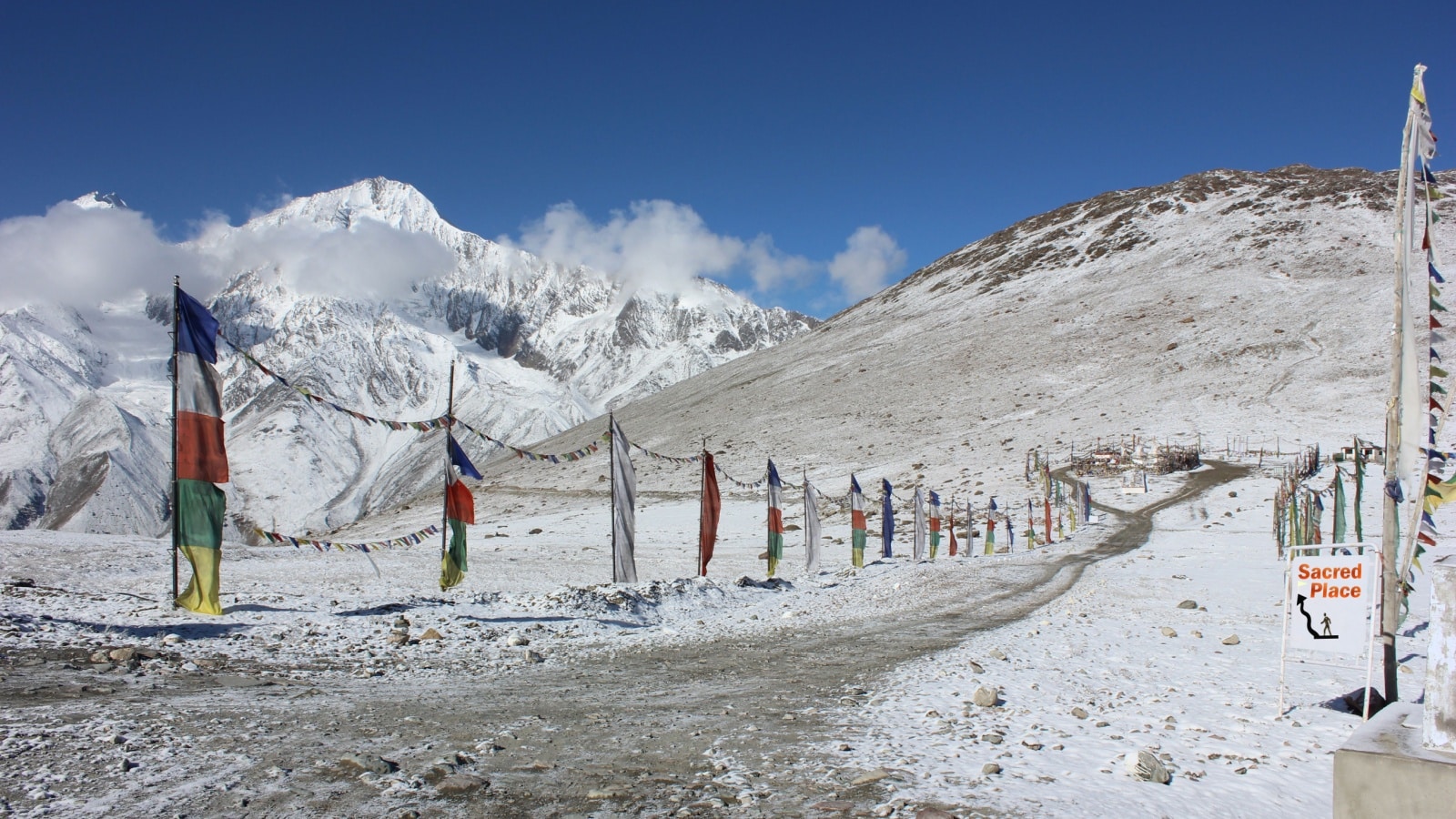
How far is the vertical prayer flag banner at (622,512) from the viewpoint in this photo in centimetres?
1594

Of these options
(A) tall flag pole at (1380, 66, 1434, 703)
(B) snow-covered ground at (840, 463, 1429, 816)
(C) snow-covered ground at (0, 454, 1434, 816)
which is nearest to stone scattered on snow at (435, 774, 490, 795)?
(C) snow-covered ground at (0, 454, 1434, 816)

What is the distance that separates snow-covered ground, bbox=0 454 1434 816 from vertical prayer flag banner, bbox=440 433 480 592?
0.45 metres

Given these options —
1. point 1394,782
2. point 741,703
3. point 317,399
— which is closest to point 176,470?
point 317,399

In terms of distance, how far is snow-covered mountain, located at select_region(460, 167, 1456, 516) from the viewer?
176 ft

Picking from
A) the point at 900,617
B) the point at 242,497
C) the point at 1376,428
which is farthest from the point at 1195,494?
the point at 242,497

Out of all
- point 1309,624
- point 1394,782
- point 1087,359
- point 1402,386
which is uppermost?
point 1087,359

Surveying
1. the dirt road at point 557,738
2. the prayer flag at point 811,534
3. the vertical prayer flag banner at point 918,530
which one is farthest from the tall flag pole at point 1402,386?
the vertical prayer flag banner at point 918,530

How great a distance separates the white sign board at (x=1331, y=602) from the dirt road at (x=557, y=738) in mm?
4085

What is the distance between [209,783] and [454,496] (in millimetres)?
10210

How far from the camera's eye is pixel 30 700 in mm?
6793

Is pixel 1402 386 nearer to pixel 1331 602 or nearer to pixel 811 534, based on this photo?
pixel 1331 602

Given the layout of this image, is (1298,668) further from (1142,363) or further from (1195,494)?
(1142,363)

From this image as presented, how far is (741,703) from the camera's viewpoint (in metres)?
8.09

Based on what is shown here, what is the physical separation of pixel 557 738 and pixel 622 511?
9701 mm
